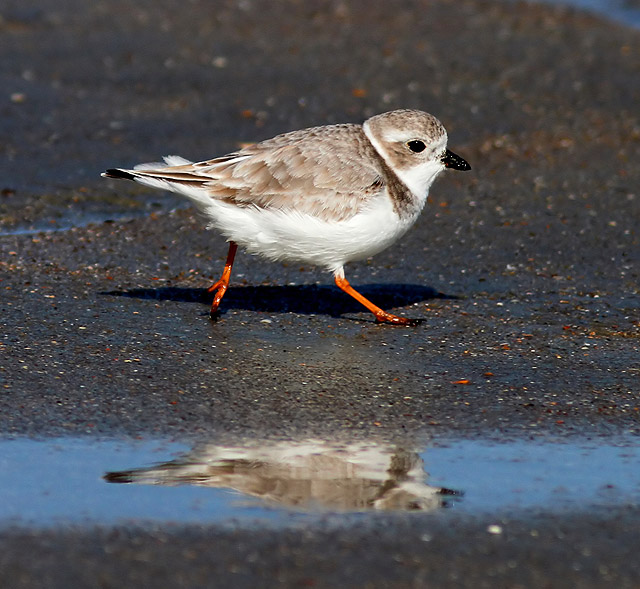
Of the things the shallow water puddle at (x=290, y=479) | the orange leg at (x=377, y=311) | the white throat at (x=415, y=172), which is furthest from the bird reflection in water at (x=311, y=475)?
the white throat at (x=415, y=172)

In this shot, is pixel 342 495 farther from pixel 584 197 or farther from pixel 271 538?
pixel 584 197

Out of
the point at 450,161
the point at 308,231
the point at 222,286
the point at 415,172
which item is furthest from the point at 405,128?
the point at 222,286

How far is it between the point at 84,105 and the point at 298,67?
2524 mm

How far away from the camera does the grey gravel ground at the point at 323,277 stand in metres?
4.00

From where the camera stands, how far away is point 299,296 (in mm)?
7344

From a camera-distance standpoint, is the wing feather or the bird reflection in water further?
the wing feather

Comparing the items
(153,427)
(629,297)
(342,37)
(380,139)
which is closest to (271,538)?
(153,427)

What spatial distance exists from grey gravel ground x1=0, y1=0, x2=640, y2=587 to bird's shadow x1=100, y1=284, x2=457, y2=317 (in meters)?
0.02

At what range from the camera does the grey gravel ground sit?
4.00 meters

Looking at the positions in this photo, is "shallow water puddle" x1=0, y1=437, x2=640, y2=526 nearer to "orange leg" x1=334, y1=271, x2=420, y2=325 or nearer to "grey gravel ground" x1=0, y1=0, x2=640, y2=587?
"grey gravel ground" x1=0, y1=0, x2=640, y2=587

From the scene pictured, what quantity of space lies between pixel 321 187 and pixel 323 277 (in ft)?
4.23

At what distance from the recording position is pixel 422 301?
725 cm

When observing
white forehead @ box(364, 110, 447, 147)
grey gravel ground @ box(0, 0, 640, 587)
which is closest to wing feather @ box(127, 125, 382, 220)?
white forehead @ box(364, 110, 447, 147)

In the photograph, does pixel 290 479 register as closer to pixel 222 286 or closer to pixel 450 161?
pixel 222 286
